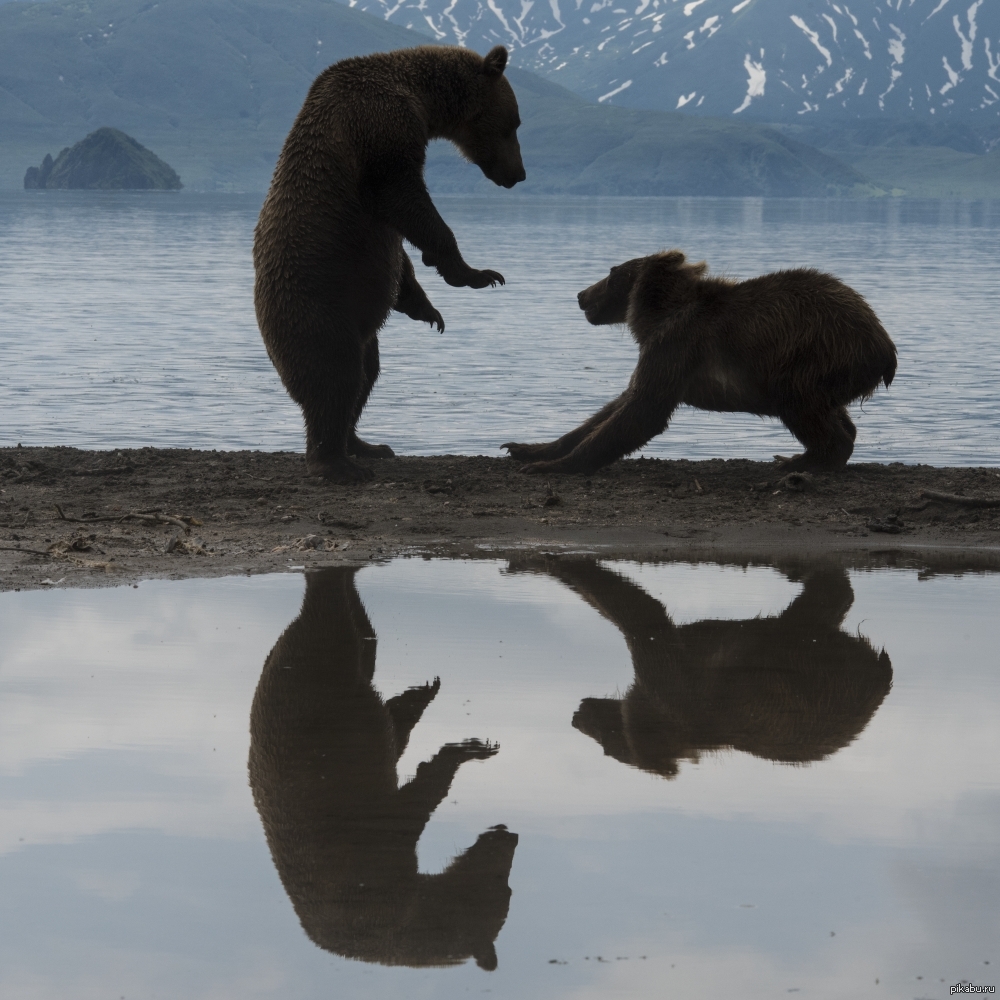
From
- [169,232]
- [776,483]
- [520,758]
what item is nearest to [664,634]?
[520,758]

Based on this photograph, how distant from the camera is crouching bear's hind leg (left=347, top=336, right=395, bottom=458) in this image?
926cm

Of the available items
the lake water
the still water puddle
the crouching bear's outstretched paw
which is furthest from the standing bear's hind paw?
the lake water

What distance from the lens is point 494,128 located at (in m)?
8.72

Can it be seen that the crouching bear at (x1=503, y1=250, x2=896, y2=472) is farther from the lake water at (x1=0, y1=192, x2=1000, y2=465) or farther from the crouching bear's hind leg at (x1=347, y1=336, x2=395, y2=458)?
the lake water at (x1=0, y1=192, x2=1000, y2=465)

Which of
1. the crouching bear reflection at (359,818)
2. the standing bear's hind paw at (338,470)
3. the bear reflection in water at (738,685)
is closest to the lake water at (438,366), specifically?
the standing bear's hind paw at (338,470)

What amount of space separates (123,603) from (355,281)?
3182 mm

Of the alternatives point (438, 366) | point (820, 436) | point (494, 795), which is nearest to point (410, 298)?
point (820, 436)

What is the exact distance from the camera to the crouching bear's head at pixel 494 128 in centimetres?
859

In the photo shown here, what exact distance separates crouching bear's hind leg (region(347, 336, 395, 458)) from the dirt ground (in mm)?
242

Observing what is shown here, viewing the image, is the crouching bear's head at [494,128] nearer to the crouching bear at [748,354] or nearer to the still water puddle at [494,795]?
the crouching bear at [748,354]

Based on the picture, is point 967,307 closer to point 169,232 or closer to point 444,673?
point 444,673

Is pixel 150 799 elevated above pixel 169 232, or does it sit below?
above

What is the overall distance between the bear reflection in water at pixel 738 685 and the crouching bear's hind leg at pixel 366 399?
10.8 feet

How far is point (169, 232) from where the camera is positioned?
67438 millimetres
